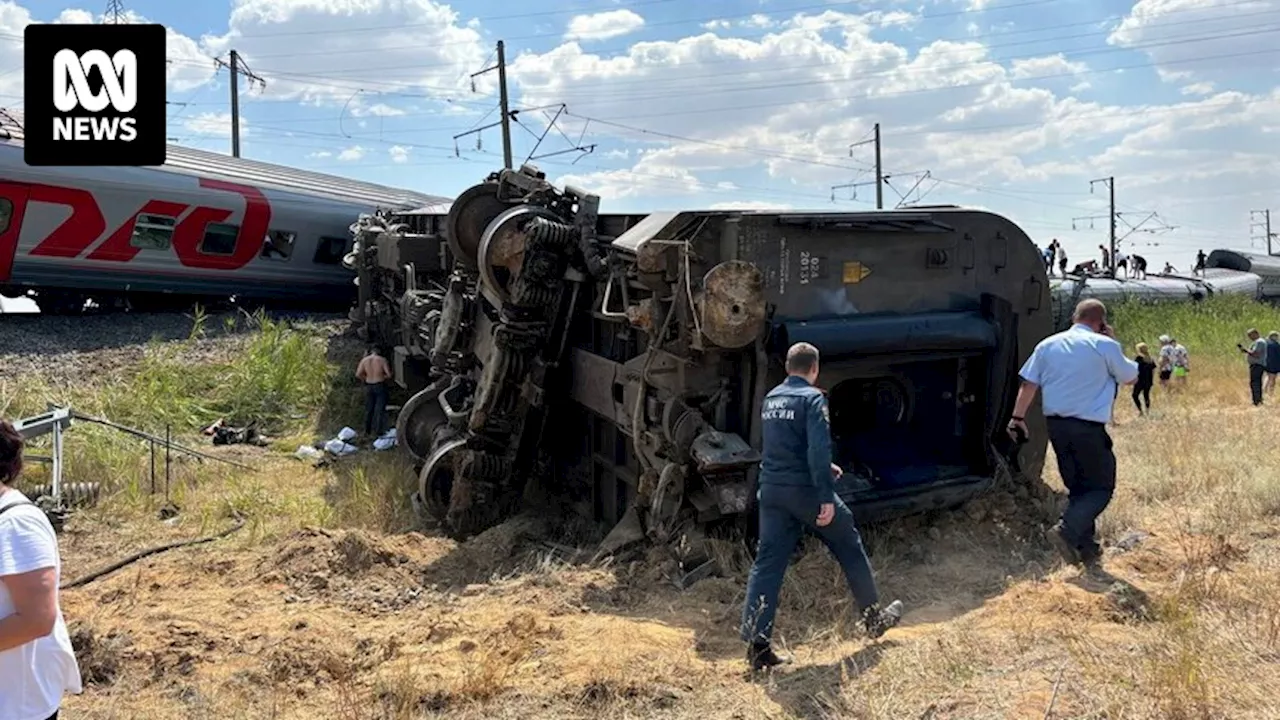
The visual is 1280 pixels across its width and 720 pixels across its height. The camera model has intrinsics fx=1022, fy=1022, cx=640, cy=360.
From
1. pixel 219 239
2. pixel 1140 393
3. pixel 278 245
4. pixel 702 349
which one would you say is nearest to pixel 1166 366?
pixel 1140 393

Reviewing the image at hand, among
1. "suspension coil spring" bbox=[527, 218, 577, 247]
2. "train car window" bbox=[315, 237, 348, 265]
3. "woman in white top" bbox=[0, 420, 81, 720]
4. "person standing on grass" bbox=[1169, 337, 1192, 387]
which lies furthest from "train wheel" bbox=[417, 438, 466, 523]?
"person standing on grass" bbox=[1169, 337, 1192, 387]

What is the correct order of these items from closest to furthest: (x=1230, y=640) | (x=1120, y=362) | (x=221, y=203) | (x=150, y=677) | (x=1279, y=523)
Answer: (x=1230, y=640)
(x=150, y=677)
(x=1120, y=362)
(x=1279, y=523)
(x=221, y=203)

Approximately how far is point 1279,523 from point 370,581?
560 centimetres

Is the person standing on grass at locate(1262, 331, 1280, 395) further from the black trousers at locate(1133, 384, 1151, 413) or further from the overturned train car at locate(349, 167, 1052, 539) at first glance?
the overturned train car at locate(349, 167, 1052, 539)

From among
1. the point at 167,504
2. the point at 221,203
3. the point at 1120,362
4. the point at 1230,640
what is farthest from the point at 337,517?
the point at 221,203

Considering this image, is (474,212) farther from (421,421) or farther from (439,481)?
(421,421)

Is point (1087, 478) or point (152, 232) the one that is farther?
point (152, 232)

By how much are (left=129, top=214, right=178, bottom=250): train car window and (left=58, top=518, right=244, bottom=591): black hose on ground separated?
8.79 m

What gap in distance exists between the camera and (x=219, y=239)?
53.9 ft

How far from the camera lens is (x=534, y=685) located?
14.6 feet

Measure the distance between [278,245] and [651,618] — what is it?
13810mm

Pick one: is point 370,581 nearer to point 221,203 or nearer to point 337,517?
point 337,517

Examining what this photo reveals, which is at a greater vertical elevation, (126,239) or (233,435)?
(126,239)

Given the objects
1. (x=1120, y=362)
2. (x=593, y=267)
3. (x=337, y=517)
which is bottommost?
(x=337, y=517)
